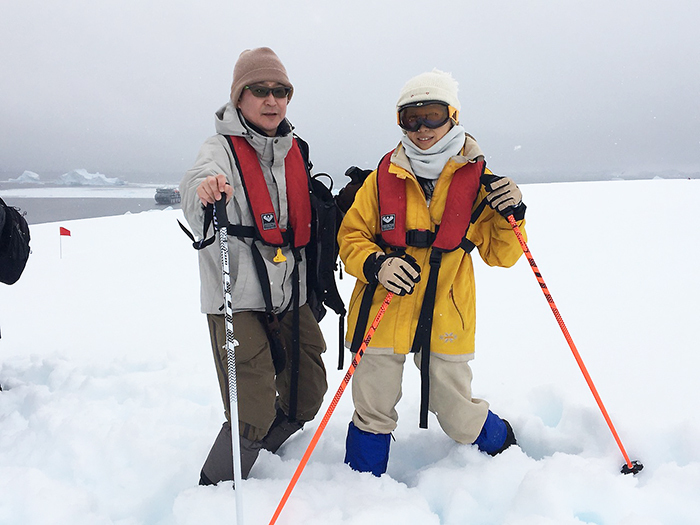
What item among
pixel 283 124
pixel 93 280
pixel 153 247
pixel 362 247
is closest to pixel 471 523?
pixel 362 247

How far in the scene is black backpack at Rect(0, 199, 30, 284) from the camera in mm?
3139

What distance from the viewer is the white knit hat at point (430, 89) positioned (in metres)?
2.29

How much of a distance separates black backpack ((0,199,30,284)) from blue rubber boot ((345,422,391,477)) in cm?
270

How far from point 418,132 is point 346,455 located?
1875 mm

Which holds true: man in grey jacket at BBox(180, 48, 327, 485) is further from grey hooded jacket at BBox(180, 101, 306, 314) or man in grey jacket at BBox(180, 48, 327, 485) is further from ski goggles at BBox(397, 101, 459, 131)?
ski goggles at BBox(397, 101, 459, 131)

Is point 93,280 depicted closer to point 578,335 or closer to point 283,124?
point 283,124

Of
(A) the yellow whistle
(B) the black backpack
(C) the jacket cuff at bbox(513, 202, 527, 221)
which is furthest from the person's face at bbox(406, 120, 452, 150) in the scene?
(B) the black backpack

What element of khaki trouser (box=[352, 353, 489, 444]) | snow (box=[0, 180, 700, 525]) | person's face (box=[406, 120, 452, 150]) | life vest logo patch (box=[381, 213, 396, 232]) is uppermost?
person's face (box=[406, 120, 452, 150])

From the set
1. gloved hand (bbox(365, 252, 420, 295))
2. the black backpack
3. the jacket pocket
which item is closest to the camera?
gloved hand (bbox(365, 252, 420, 295))

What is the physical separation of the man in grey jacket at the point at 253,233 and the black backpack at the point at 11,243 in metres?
1.80

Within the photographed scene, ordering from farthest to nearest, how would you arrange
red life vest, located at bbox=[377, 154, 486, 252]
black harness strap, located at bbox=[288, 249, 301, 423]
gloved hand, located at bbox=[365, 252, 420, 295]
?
1. black harness strap, located at bbox=[288, 249, 301, 423]
2. red life vest, located at bbox=[377, 154, 486, 252]
3. gloved hand, located at bbox=[365, 252, 420, 295]

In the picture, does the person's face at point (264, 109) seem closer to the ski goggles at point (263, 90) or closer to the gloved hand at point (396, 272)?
the ski goggles at point (263, 90)

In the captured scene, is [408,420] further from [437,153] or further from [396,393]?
[437,153]

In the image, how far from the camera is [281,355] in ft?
→ 8.54
